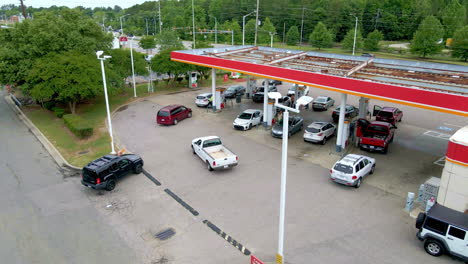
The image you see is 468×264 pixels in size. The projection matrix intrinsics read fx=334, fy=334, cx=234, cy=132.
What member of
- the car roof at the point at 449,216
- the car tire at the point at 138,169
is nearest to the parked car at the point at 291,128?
the car tire at the point at 138,169

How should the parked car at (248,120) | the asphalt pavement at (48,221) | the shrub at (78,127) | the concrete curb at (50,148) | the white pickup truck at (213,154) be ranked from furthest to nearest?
the parked car at (248,120), the shrub at (78,127), the concrete curb at (50,148), the white pickup truck at (213,154), the asphalt pavement at (48,221)

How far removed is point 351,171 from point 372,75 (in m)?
7.09

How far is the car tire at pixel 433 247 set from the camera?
11.9 metres

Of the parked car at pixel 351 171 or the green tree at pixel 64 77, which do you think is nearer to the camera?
the parked car at pixel 351 171

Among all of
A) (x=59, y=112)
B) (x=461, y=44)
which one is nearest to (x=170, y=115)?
Answer: (x=59, y=112)

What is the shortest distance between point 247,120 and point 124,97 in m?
17.5

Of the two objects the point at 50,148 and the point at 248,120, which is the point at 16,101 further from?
the point at 248,120

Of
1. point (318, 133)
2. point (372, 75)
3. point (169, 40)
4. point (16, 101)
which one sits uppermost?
point (169, 40)

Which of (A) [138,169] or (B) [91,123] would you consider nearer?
(A) [138,169]

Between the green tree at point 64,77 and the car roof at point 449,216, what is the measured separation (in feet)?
82.3

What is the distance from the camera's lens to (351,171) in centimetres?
1672

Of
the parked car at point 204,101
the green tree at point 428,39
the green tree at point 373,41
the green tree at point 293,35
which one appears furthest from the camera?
the green tree at point 293,35

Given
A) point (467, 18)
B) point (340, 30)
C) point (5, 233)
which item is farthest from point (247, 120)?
point (467, 18)

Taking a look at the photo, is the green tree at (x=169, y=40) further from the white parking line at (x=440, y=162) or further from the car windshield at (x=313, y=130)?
the white parking line at (x=440, y=162)
